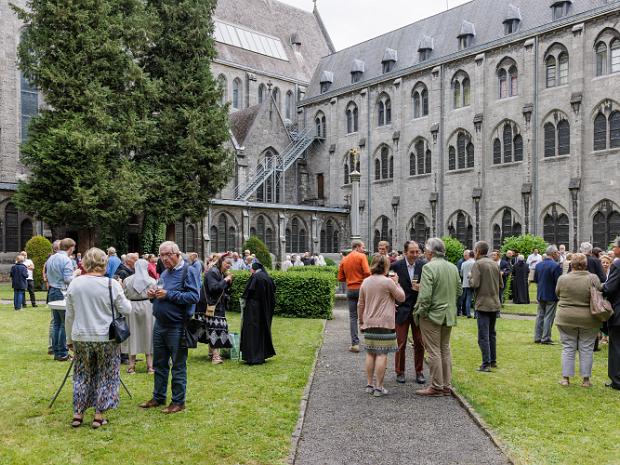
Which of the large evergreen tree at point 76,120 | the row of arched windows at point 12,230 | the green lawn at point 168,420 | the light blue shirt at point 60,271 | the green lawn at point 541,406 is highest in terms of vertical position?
the large evergreen tree at point 76,120

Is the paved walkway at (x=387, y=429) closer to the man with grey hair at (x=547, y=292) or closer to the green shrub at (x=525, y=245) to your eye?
the man with grey hair at (x=547, y=292)

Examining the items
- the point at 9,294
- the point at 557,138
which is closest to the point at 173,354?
the point at 9,294

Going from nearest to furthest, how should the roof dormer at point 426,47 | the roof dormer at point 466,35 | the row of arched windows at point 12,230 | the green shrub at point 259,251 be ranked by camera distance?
the green shrub at point 259,251
the row of arched windows at point 12,230
the roof dormer at point 466,35
the roof dormer at point 426,47

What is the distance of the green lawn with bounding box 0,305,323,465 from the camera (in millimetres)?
5531

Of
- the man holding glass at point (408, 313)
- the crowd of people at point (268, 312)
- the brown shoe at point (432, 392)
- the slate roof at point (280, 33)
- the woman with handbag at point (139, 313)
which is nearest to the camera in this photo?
the crowd of people at point (268, 312)

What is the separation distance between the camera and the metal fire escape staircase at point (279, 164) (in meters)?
41.5

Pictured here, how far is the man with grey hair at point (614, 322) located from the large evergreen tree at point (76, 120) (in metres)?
20.9

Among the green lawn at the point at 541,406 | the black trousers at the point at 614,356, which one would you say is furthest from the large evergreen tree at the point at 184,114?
the black trousers at the point at 614,356

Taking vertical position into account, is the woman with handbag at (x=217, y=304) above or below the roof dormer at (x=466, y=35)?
below

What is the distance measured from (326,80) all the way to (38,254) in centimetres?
3009

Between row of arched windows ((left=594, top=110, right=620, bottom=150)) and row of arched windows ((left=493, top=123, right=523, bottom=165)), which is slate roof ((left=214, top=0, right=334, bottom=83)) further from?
row of arched windows ((left=594, top=110, right=620, bottom=150))

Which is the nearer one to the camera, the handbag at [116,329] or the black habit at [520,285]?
the handbag at [116,329]

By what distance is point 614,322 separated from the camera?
816 centimetres

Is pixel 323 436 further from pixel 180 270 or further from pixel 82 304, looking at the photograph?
pixel 82 304
